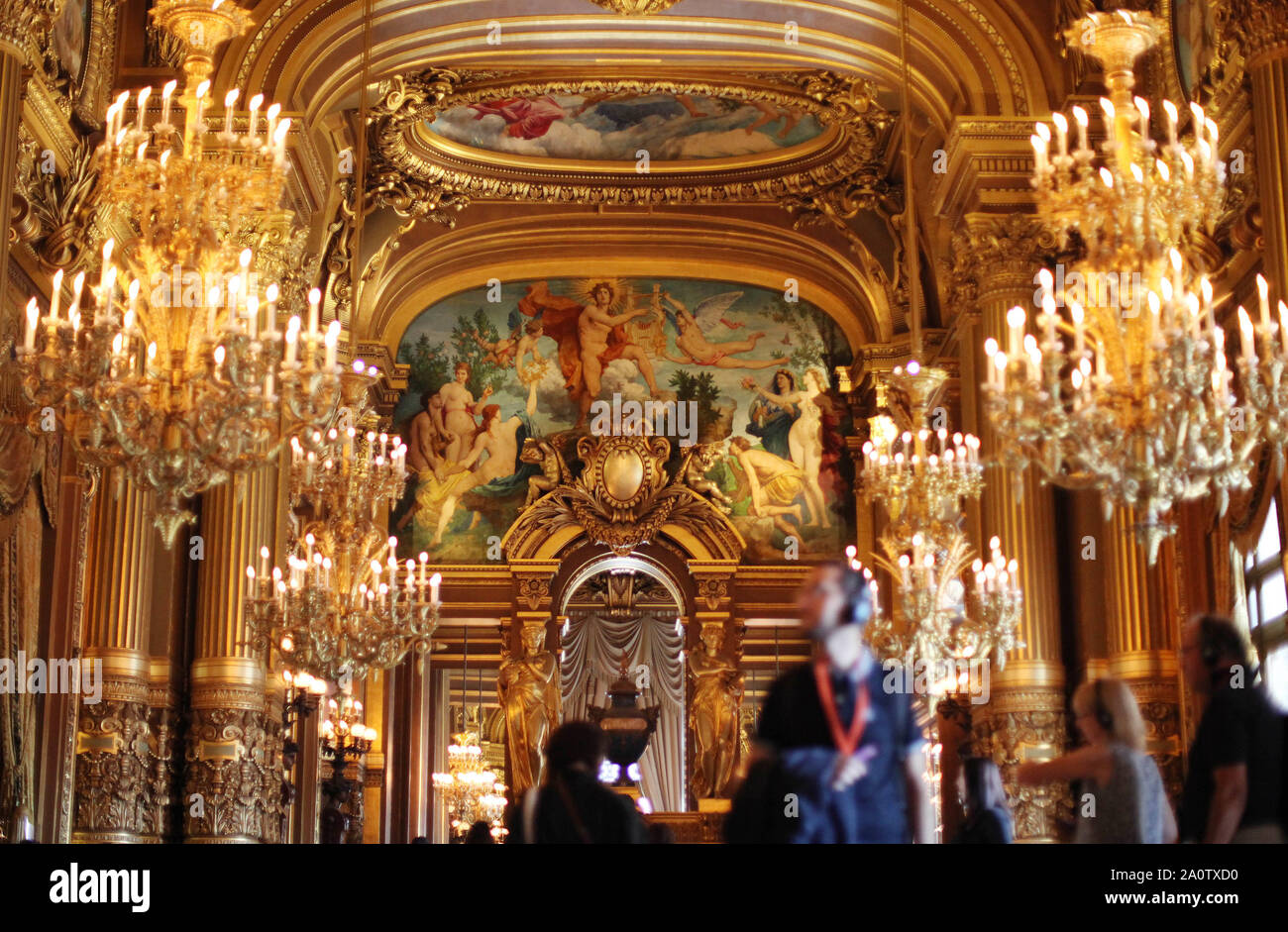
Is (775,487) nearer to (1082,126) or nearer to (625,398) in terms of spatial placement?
(625,398)

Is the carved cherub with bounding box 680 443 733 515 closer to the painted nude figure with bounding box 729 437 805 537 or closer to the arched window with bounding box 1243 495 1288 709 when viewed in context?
the painted nude figure with bounding box 729 437 805 537

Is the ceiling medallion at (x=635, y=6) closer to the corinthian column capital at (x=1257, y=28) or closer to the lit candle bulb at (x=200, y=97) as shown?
the lit candle bulb at (x=200, y=97)

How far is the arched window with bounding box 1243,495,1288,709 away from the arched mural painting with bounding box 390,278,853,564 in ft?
33.9

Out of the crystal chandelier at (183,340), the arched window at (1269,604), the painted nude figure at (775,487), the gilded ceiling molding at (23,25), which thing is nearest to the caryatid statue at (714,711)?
the painted nude figure at (775,487)

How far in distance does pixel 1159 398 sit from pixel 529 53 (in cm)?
964

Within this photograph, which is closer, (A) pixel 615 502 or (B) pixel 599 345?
(A) pixel 615 502

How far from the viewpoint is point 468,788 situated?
2350 cm

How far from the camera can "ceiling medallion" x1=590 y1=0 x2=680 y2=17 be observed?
1487 cm

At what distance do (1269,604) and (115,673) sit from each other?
828 cm

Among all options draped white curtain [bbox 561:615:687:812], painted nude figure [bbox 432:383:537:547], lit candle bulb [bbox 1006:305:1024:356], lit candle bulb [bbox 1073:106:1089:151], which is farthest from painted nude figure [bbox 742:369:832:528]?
lit candle bulb [bbox 1006:305:1024:356]

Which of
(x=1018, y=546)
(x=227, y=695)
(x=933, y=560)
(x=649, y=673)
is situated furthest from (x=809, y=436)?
(x=227, y=695)

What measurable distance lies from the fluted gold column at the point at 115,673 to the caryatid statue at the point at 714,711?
9.28 metres

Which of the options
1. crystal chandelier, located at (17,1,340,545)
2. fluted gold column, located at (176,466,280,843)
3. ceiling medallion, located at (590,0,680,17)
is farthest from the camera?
ceiling medallion, located at (590,0,680,17)
